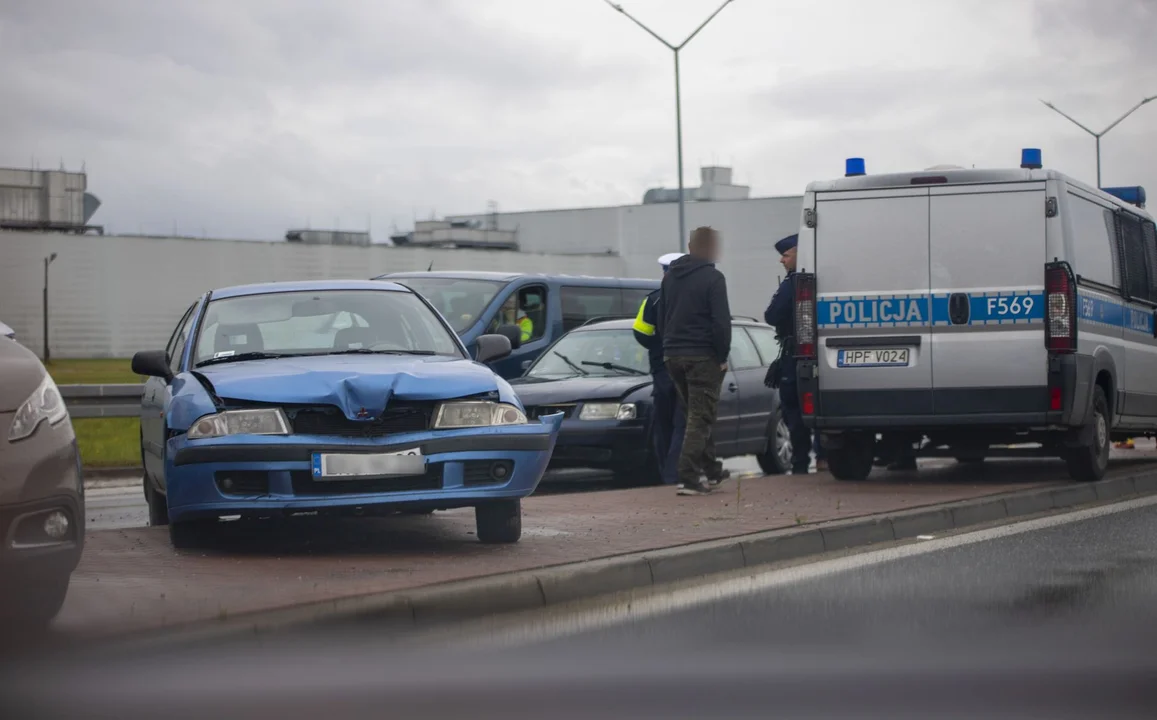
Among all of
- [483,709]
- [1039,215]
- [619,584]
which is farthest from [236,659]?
[1039,215]

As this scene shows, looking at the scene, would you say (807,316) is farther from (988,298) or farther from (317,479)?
(317,479)

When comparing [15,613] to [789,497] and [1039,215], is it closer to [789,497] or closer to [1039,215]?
[789,497]

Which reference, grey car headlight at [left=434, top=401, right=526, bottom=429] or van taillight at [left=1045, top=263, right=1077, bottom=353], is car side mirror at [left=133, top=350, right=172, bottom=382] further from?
van taillight at [left=1045, top=263, right=1077, bottom=353]

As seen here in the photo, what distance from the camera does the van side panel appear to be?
1230cm

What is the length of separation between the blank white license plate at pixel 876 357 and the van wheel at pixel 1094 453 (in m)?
1.55

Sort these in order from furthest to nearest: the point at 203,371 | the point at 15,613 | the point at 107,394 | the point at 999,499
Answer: the point at 107,394 → the point at 999,499 → the point at 203,371 → the point at 15,613

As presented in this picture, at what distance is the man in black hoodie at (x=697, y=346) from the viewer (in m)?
11.6

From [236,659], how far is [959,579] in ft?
12.1

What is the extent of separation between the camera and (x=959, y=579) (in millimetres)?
7824

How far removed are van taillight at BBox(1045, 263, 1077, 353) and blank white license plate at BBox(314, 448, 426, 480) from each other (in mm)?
5925

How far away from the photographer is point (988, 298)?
12078mm

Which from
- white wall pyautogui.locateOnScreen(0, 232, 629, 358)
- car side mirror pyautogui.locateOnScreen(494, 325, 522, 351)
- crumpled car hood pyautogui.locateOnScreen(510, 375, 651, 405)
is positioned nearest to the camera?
car side mirror pyautogui.locateOnScreen(494, 325, 522, 351)

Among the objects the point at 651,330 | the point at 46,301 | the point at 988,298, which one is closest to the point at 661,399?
the point at 651,330

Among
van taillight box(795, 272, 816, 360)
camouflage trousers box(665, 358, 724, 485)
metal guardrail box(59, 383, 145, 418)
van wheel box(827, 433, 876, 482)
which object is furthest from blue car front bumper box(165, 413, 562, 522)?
metal guardrail box(59, 383, 145, 418)
